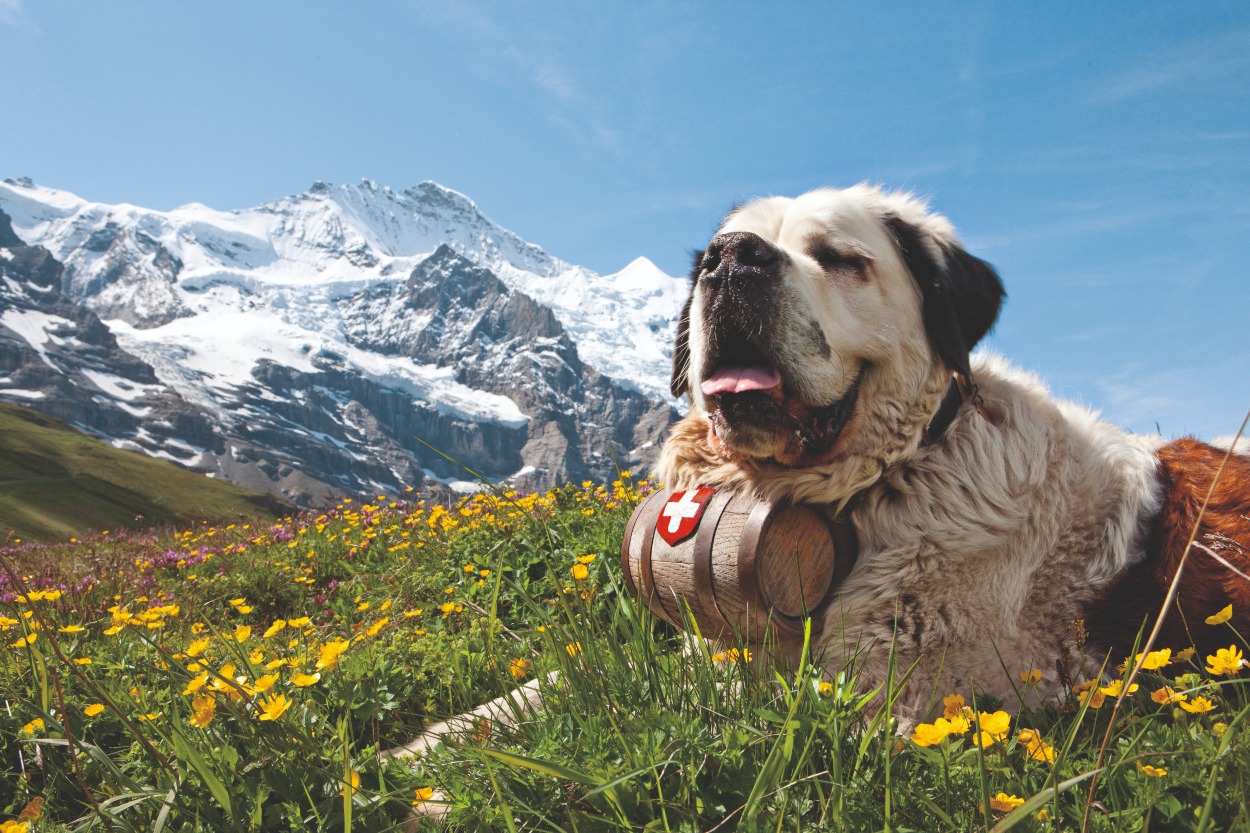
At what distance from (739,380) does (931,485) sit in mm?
813

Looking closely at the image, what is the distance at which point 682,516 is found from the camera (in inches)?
116

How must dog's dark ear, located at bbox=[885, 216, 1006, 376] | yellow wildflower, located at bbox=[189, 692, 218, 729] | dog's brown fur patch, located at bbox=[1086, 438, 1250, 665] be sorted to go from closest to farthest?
yellow wildflower, located at bbox=[189, 692, 218, 729], dog's brown fur patch, located at bbox=[1086, 438, 1250, 665], dog's dark ear, located at bbox=[885, 216, 1006, 376]

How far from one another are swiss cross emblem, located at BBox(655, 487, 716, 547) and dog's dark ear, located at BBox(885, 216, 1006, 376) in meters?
1.08

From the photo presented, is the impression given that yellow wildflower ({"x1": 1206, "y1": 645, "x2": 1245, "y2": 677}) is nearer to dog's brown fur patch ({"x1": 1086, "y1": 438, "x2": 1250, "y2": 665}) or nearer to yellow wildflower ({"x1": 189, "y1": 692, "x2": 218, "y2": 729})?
dog's brown fur patch ({"x1": 1086, "y1": 438, "x2": 1250, "y2": 665})

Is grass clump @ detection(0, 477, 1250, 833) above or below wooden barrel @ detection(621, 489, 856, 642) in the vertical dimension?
below

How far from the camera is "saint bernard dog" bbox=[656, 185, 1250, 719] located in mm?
2688

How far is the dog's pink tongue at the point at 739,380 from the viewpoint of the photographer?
2886mm

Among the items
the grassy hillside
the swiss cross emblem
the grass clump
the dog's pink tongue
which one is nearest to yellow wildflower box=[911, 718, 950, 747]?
the grass clump

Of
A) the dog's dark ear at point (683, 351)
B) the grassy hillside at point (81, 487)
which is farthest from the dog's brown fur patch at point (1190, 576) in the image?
the grassy hillside at point (81, 487)

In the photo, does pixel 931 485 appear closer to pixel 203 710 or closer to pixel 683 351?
pixel 683 351

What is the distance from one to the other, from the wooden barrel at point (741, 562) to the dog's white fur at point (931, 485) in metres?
0.11

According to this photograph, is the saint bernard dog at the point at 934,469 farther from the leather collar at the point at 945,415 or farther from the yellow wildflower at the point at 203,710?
the yellow wildflower at the point at 203,710

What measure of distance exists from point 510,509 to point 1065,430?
11.3 feet

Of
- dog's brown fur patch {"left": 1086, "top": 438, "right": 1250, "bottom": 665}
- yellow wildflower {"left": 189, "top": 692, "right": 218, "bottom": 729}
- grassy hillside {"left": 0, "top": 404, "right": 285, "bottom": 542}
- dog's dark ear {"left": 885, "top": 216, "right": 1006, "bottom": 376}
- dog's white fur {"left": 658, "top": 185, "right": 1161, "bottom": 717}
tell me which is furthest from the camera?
grassy hillside {"left": 0, "top": 404, "right": 285, "bottom": 542}
